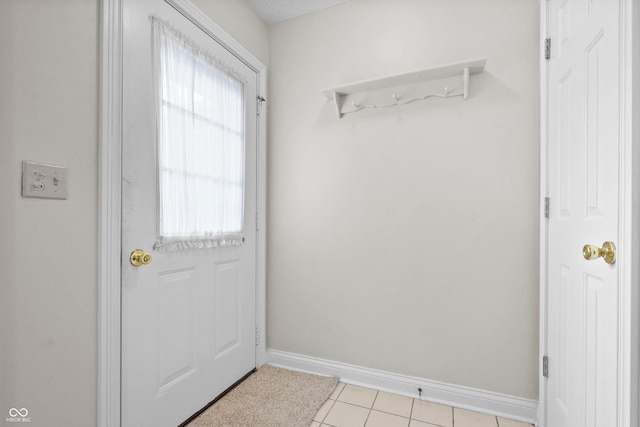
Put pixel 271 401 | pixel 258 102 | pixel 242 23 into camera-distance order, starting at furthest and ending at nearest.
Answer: pixel 258 102
pixel 242 23
pixel 271 401

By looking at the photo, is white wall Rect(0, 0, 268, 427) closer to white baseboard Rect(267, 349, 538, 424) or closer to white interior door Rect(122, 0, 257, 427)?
white interior door Rect(122, 0, 257, 427)

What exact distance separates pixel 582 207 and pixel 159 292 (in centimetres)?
176

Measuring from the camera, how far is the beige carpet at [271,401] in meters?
1.58

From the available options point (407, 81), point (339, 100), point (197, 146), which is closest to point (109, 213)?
point (197, 146)

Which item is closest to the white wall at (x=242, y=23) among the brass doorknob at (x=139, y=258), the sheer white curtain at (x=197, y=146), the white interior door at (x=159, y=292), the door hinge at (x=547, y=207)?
the white interior door at (x=159, y=292)

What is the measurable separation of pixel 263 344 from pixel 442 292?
1268mm

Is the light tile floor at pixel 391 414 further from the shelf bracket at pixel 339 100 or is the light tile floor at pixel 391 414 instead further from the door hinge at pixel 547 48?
the door hinge at pixel 547 48

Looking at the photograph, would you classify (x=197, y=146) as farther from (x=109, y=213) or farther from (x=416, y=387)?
(x=416, y=387)

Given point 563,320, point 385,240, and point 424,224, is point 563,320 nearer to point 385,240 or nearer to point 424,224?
point 424,224

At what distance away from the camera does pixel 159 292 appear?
1435 mm

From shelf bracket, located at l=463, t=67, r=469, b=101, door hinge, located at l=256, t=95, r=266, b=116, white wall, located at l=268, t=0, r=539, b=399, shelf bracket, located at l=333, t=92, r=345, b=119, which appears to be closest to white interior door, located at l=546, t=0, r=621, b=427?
white wall, located at l=268, t=0, r=539, b=399

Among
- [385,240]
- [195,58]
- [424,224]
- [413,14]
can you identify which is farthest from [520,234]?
[195,58]

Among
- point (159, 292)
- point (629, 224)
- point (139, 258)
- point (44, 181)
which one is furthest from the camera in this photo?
point (159, 292)

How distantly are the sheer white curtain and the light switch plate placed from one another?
1.26 feet
